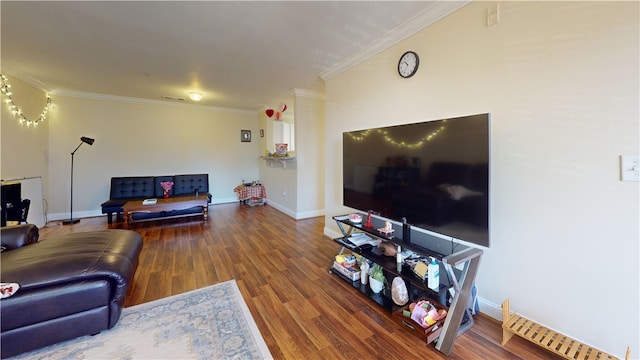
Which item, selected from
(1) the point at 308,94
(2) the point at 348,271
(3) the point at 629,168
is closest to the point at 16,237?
(2) the point at 348,271

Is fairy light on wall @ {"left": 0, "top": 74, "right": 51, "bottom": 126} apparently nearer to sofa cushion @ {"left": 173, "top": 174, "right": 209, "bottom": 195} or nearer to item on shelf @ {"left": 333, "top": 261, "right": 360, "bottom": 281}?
sofa cushion @ {"left": 173, "top": 174, "right": 209, "bottom": 195}

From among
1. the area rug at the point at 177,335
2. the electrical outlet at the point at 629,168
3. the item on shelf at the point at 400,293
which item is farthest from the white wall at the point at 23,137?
the electrical outlet at the point at 629,168

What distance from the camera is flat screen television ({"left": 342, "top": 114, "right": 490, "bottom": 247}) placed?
1.57m

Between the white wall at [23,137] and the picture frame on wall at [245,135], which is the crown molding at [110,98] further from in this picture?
the picture frame on wall at [245,135]

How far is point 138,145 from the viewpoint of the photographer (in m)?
5.36

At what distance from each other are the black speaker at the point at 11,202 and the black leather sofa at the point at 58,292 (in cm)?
187

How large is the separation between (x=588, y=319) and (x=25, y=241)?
13.2ft

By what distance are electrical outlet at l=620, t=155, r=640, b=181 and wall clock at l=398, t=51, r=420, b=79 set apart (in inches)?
60.2

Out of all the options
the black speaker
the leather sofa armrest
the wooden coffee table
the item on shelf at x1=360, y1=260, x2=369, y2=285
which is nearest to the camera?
the leather sofa armrest

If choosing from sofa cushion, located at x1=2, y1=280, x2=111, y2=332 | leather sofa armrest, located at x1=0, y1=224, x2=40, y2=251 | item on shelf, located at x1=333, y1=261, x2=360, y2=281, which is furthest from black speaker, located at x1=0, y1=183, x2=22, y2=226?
item on shelf, located at x1=333, y1=261, x2=360, y2=281

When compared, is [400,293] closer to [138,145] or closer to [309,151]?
[309,151]

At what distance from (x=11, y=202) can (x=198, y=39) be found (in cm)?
335

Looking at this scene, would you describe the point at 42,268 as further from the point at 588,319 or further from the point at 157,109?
the point at 157,109

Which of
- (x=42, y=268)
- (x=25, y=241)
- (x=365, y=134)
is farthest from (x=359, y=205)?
(x=25, y=241)
